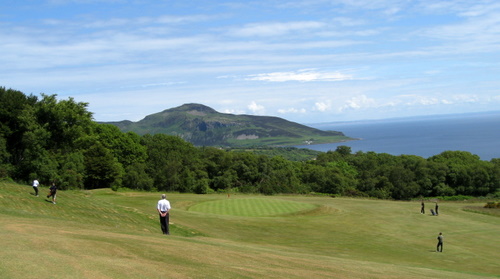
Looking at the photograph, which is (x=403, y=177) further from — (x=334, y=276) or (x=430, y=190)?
(x=334, y=276)

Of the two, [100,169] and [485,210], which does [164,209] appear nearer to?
[485,210]

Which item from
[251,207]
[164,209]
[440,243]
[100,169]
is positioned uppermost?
[164,209]

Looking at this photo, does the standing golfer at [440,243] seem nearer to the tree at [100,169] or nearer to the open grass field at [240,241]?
the open grass field at [240,241]

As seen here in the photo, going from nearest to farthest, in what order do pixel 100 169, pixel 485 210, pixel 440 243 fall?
pixel 440 243 → pixel 485 210 → pixel 100 169

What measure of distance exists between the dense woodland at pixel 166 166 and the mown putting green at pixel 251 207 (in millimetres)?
27789

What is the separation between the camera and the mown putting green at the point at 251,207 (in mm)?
48969

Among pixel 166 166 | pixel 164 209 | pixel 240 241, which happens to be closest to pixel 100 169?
pixel 166 166

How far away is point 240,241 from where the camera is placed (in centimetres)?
3033

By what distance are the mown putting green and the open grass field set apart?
13cm

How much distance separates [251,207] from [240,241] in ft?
73.8

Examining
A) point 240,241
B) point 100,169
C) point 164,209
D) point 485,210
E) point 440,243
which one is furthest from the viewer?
point 100,169

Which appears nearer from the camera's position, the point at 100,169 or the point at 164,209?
the point at 164,209

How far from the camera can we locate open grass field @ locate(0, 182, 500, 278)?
1427 cm

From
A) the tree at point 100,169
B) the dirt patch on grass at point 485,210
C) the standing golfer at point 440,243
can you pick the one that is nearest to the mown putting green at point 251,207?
the standing golfer at point 440,243
